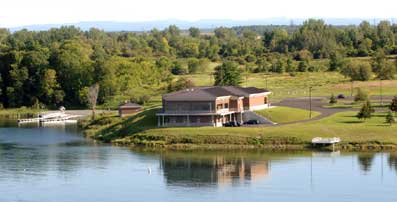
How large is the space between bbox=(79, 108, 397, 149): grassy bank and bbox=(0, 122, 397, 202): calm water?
2.58 metres

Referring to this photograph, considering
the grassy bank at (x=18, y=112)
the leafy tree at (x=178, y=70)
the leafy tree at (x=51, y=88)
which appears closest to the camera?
the grassy bank at (x=18, y=112)

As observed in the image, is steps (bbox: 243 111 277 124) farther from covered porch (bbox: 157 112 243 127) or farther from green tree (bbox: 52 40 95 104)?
green tree (bbox: 52 40 95 104)

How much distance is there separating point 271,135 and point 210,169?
36.8ft

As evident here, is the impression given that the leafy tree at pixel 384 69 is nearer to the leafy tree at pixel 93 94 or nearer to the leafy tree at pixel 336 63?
the leafy tree at pixel 336 63

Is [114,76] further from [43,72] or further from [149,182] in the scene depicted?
[149,182]

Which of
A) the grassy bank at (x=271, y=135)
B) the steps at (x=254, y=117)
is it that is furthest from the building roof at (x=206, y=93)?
the grassy bank at (x=271, y=135)

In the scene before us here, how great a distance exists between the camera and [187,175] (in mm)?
60188

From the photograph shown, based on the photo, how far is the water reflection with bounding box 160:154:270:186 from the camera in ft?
191

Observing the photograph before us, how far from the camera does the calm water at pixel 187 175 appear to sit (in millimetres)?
52812

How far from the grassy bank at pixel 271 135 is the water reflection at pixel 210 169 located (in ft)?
14.5

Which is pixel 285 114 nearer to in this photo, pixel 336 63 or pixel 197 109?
pixel 197 109

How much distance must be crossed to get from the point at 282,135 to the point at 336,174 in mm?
13369

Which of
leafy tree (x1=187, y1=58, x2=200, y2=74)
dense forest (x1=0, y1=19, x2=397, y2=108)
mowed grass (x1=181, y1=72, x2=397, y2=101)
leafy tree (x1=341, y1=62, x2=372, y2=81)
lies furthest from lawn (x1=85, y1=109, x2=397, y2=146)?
leafy tree (x1=187, y1=58, x2=200, y2=74)

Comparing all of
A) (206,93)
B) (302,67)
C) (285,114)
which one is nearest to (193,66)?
(302,67)
